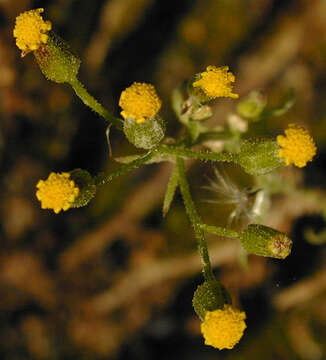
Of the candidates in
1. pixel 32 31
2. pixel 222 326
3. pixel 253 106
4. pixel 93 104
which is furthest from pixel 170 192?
pixel 32 31

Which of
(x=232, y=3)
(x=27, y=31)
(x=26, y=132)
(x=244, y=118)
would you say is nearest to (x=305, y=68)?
(x=232, y=3)

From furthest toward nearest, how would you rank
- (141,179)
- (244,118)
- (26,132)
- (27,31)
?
(141,179), (26,132), (244,118), (27,31)

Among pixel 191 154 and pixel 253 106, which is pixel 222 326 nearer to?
pixel 191 154

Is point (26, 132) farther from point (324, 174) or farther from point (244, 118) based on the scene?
point (324, 174)

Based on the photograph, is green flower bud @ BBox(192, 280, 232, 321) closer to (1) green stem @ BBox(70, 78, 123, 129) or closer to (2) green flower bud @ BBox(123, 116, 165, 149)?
(2) green flower bud @ BBox(123, 116, 165, 149)

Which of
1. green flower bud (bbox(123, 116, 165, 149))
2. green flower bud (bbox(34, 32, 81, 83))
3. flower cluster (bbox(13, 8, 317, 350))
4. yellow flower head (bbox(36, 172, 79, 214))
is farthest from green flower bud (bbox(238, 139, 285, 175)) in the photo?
green flower bud (bbox(34, 32, 81, 83))

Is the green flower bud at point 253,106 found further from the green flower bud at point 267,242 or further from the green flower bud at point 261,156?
the green flower bud at point 267,242
